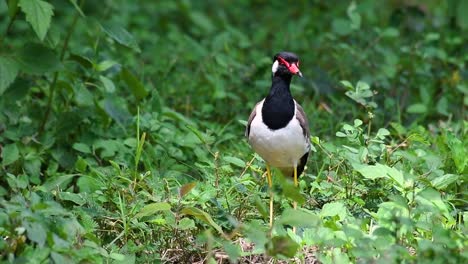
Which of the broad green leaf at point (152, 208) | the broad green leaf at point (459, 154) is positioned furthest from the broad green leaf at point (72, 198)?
the broad green leaf at point (459, 154)

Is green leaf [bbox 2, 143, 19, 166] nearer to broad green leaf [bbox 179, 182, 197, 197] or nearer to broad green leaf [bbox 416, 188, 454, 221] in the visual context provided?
broad green leaf [bbox 179, 182, 197, 197]

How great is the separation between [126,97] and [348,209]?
2.38 m

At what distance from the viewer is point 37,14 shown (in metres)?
4.43

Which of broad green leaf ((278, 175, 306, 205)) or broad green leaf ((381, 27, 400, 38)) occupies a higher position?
broad green leaf ((278, 175, 306, 205))

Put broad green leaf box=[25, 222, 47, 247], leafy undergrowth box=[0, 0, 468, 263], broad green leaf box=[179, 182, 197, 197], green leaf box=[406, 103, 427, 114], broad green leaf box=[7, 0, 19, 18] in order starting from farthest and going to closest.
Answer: green leaf box=[406, 103, 427, 114], broad green leaf box=[7, 0, 19, 18], broad green leaf box=[179, 182, 197, 197], leafy undergrowth box=[0, 0, 468, 263], broad green leaf box=[25, 222, 47, 247]

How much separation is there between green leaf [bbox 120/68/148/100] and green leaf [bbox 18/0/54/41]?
1256mm

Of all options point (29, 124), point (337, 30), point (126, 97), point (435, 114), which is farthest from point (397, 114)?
point (29, 124)

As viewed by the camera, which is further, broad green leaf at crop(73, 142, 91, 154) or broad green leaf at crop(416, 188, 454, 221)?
broad green leaf at crop(73, 142, 91, 154)

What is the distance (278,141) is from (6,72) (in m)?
1.31

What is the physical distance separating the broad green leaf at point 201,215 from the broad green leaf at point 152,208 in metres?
0.08

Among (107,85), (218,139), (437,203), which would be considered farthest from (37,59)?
(437,203)

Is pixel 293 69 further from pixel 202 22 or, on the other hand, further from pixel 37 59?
pixel 202 22

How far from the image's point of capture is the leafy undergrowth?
3.92 metres

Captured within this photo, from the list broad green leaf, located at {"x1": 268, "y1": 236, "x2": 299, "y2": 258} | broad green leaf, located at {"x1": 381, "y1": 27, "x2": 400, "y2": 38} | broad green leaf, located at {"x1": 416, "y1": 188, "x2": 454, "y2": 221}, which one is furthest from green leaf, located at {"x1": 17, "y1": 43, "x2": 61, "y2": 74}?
broad green leaf, located at {"x1": 381, "y1": 27, "x2": 400, "y2": 38}
